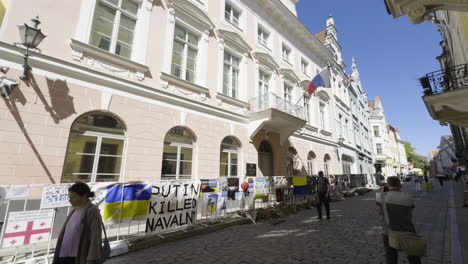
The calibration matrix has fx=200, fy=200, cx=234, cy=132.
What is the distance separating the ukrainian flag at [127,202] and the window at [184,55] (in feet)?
15.8

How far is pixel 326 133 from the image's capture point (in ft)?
53.4

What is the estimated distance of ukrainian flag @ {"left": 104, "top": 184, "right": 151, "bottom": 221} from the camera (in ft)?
14.6

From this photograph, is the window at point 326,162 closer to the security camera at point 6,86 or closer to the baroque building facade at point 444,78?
the baroque building facade at point 444,78

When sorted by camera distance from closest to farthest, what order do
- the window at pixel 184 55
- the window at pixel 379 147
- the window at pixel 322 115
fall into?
the window at pixel 184 55 → the window at pixel 322 115 → the window at pixel 379 147

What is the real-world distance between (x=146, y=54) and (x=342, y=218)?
9421 millimetres

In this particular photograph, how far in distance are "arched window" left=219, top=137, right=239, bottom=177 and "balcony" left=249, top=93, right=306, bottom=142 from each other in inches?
44.8

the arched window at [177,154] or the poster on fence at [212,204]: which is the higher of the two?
the arched window at [177,154]

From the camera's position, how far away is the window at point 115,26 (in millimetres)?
6289

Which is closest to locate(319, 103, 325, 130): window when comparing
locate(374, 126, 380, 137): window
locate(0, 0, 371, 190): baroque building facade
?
locate(0, 0, 371, 190): baroque building facade

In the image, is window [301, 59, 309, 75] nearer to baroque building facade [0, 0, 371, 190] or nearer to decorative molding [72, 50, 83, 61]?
baroque building facade [0, 0, 371, 190]

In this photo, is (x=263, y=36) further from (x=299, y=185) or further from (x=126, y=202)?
(x=126, y=202)

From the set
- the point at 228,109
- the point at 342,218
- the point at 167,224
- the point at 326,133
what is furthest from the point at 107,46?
the point at 326,133

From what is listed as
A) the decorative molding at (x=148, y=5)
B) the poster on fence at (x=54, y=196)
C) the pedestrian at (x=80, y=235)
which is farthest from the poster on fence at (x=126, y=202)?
the decorative molding at (x=148, y=5)

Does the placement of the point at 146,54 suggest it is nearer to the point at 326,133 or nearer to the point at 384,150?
the point at 326,133
